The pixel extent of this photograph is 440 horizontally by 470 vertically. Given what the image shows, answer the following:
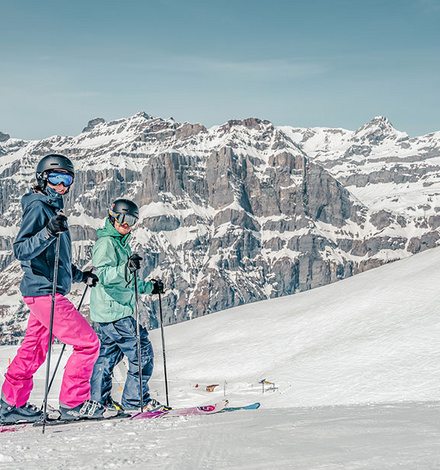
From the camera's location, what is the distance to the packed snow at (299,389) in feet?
16.3

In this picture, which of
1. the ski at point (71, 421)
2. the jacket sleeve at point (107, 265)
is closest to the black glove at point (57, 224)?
the jacket sleeve at point (107, 265)

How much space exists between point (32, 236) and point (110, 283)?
2067 millimetres

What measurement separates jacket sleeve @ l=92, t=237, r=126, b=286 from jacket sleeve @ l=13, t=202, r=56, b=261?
5.73 feet

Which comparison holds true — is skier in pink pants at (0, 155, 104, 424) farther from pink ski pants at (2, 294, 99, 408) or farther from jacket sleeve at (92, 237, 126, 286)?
jacket sleeve at (92, 237, 126, 286)

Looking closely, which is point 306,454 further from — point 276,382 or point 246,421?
point 276,382

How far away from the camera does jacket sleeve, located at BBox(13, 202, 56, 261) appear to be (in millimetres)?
8070

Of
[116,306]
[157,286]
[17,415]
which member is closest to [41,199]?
[116,306]

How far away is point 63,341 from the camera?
27.9 ft

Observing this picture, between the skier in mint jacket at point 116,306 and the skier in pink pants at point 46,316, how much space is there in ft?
3.35

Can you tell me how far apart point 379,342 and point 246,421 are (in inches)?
455

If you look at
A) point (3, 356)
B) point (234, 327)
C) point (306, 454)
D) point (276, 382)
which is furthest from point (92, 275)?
point (3, 356)

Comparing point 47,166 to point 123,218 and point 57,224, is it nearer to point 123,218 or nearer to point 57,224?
point 57,224

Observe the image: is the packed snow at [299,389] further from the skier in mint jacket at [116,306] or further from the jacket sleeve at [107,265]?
the jacket sleeve at [107,265]

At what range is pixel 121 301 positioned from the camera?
1026 cm
